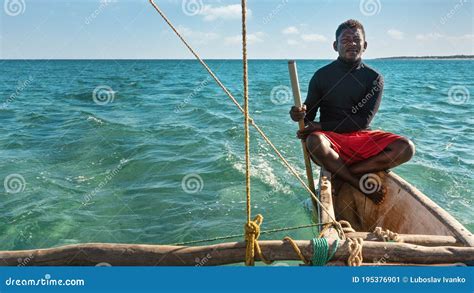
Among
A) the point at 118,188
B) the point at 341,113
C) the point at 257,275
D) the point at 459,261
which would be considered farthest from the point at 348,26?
the point at 118,188

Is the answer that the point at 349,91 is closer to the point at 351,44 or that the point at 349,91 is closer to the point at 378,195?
the point at 351,44

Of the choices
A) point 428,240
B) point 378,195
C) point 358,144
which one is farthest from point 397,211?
point 428,240

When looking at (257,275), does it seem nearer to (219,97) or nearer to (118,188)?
(118,188)

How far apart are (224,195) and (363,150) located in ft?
9.00

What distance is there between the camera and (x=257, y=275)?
2.25 meters

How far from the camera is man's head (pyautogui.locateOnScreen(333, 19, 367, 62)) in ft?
13.4

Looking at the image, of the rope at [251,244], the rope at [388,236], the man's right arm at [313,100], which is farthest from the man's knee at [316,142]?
the rope at [251,244]

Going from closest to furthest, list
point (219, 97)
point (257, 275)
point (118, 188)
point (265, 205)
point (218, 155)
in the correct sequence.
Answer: point (257, 275) → point (265, 205) → point (118, 188) → point (218, 155) → point (219, 97)

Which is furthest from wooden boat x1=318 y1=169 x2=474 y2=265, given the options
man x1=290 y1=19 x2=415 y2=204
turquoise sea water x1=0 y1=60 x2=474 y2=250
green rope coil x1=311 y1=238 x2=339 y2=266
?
turquoise sea water x1=0 y1=60 x2=474 y2=250

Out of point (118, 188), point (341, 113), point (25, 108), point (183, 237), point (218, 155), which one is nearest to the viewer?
point (341, 113)

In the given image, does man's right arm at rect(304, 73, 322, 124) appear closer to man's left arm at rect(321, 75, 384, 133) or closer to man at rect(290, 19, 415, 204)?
man at rect(290, 19, 415, 204)

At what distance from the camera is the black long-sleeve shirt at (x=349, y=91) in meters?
4.29

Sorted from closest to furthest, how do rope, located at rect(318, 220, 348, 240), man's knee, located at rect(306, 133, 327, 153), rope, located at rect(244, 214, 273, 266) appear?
1. rope, located at rect(244, 214, 273, 266)
2. rope, located at rect(318, 220, 348, 240)
3. man's knee, located at rect(306, 133, 327, 153)

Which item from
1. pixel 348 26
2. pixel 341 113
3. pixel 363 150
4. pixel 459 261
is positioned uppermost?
pixel 348 26
